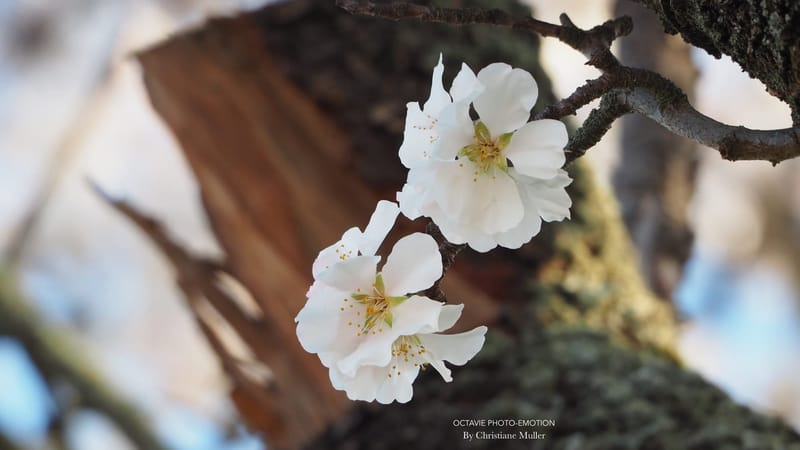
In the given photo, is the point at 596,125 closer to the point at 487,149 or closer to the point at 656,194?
the point at 487,149

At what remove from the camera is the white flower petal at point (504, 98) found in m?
0.34

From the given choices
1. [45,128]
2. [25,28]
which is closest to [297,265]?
[45,128]

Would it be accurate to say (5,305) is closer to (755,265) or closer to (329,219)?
(329,219)

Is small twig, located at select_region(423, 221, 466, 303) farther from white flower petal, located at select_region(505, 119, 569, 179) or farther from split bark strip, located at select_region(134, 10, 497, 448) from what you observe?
split bark strip, located at select_region(134, 10, 497, 448)

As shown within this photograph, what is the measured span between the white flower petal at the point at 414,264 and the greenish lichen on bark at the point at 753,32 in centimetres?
18

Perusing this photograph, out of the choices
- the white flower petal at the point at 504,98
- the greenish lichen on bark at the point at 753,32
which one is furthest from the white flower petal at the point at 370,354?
the greenish lichen on bark at the point at 753,32

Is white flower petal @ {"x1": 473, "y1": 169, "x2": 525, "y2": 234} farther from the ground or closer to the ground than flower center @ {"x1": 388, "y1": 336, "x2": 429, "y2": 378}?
farther from the ground

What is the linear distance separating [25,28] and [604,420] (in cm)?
203

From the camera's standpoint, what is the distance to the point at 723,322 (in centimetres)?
218

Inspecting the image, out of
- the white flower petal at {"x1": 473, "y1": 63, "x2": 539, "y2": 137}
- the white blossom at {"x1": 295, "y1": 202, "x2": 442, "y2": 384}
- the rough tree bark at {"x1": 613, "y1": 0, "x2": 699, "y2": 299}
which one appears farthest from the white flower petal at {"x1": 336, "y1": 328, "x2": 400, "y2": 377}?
the rough tree bark at {"x1": 613, "y1": 0, "x2": 699, "y2": 299}

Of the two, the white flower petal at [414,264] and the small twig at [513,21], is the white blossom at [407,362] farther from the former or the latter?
the small twig at [513,21]

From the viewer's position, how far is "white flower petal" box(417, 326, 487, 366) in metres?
0.36

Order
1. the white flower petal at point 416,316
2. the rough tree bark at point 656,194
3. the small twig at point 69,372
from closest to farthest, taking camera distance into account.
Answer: the white flower petal at point 416,316 < the rough tree bark at point 656,194 < the small twig at point 69,372

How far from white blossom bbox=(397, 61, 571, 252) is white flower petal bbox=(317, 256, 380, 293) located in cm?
Result: 3
